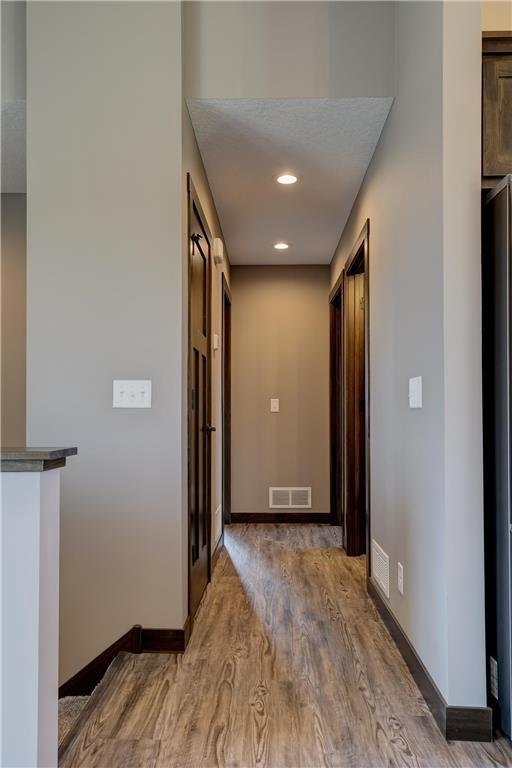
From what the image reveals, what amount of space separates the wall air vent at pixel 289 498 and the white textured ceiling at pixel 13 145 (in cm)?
328

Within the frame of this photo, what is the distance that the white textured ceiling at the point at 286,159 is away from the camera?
2602 millimetres

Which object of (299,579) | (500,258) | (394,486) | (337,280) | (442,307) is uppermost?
(337,280)

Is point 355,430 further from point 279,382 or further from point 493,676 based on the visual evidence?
point 493,676

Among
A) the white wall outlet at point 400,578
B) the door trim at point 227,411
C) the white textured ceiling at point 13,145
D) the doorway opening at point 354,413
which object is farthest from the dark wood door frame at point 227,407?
the white wall outlet at point 400,578

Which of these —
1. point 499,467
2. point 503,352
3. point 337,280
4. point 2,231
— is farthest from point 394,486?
point 2,231

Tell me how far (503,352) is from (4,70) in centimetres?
242

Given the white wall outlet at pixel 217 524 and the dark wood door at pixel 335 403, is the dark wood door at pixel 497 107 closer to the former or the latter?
the white wall outlet at pixel 217 524

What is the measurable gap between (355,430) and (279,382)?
146 cm

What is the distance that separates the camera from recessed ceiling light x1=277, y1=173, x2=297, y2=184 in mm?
3324

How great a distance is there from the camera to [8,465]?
1.26 meters

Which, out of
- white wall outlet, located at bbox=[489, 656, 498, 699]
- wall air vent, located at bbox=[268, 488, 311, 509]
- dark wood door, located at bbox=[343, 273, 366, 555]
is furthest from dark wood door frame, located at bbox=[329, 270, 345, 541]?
white wall outlet, located at bbox=[489, 656, 498, 699]

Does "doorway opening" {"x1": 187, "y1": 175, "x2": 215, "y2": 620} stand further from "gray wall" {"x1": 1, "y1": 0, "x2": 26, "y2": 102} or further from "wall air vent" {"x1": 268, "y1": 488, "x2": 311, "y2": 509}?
"wall air vent" {"x1": 268, "y1": 488, "x2": 311, "y2": 509}

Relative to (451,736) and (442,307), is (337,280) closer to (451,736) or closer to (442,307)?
(442,307)

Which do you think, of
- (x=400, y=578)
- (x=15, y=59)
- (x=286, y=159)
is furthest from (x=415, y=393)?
(x=15, y=59)
